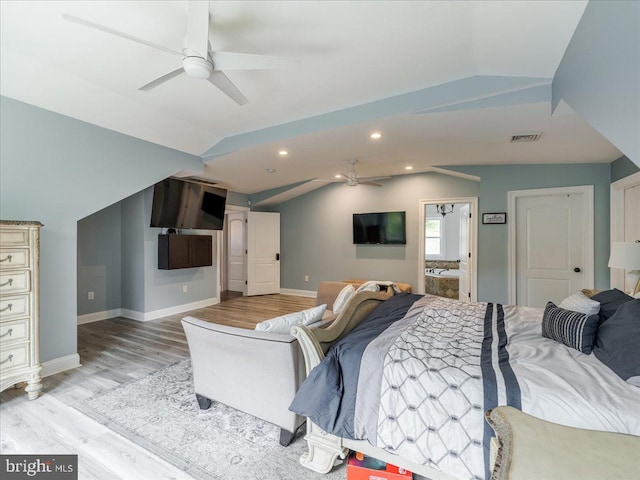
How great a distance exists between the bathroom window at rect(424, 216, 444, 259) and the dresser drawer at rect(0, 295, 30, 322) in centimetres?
858

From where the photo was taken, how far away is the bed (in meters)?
1.30

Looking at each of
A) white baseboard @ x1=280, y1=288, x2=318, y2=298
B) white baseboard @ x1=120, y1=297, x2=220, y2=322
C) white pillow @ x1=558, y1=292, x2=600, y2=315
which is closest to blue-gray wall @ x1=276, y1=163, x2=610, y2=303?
white baseboard @ x1=280, y1=288, x2=318, y2=298

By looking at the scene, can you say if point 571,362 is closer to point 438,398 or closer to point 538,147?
point 438,398

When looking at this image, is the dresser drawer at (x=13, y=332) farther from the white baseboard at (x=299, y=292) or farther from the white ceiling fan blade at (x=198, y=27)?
the white baseboard at (x=299, y=292)

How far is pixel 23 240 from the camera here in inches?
96.2

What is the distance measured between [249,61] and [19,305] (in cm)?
271

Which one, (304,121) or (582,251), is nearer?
(304,121)

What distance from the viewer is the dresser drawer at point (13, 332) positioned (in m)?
2.36

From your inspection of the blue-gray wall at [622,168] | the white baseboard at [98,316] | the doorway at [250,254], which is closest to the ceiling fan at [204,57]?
the blue-gray wall at [622,168]

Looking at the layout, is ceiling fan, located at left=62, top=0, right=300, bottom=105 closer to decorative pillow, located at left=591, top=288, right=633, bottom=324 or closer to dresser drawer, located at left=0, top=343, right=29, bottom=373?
dresser drawer, located at left=0, top=343, right=29, bottom=373

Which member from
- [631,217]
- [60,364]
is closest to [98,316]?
[60,364]

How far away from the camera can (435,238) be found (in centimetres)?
898

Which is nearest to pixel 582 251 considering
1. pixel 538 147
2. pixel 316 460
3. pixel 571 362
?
pixel 538 147

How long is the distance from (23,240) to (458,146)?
4657 mm
